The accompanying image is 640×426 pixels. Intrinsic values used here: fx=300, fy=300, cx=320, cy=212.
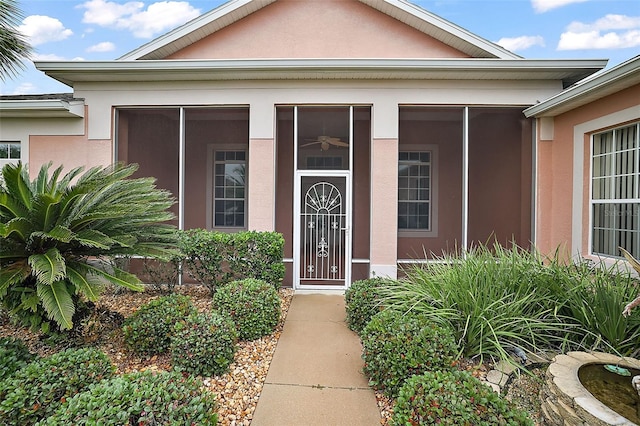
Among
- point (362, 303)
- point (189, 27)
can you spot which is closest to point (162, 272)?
point (362, 303)

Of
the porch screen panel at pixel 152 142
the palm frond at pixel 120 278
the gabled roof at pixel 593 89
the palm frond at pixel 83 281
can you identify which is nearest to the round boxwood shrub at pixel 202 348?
the palm frond at pixel 120 278

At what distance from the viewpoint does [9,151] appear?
6.32 m

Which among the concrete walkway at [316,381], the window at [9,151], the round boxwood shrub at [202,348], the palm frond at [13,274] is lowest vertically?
the concrete walkway at [316,381]

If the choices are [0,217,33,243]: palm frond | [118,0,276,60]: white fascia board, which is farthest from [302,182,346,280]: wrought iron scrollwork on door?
[118,0,276,60]: white fascia board

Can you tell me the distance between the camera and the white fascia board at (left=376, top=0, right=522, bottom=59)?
267 inches

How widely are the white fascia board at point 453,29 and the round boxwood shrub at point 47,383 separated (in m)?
8.40

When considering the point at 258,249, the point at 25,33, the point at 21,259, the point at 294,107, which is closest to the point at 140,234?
the point at 21,259

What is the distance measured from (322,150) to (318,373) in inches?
197

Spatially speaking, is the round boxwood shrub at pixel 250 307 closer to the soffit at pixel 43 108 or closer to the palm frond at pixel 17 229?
the palm frond at pixel 17 229

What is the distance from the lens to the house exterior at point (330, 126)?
5746 mm

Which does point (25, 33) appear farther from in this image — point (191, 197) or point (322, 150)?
point (322, 150)

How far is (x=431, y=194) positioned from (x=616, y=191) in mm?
3656

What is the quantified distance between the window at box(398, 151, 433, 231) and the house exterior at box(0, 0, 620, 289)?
0.96 metres

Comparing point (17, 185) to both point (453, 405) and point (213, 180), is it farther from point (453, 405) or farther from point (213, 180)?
point (213, 180)
